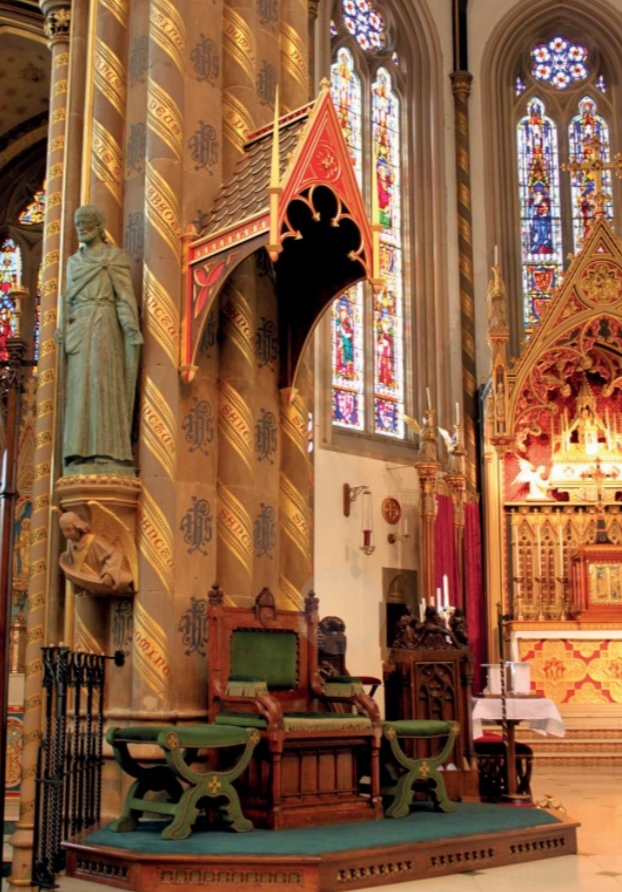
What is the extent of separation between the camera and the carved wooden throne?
674 centimetres

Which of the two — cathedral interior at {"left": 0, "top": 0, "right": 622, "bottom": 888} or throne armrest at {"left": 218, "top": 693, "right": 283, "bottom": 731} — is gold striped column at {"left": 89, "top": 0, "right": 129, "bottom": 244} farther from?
throne armrest at {"left": 218, "top": 693, "right": 283, "bottom": 731}

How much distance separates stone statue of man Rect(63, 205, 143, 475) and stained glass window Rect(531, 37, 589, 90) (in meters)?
14.0

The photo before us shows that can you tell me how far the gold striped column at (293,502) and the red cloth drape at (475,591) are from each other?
281 inches

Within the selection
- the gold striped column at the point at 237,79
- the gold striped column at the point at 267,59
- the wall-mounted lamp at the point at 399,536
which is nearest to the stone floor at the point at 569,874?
the gold striped column at the point at 237,79

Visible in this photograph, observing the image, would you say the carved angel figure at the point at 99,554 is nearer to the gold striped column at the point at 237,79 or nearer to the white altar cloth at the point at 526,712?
the gold striped column at the point at 237,79

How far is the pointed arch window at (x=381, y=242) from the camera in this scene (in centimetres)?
1684

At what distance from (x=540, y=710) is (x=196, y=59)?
18.4 ft

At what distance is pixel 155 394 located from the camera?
24.8ft

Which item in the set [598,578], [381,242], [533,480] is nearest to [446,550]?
[533,480]

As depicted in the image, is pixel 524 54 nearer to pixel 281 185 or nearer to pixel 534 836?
pixel 281 185

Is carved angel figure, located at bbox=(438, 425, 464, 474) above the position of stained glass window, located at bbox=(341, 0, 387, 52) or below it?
below

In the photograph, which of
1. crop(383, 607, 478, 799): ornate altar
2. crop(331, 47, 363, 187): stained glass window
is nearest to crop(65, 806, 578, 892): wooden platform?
crop(383, 607, 478, 799): ornate altar

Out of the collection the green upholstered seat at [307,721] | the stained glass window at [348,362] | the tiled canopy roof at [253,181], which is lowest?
the green upholstered seat at [307,721]

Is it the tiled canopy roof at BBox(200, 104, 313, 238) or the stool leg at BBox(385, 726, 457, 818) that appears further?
the tiled canopy roof at BBox(200, 104, 313, 238)
